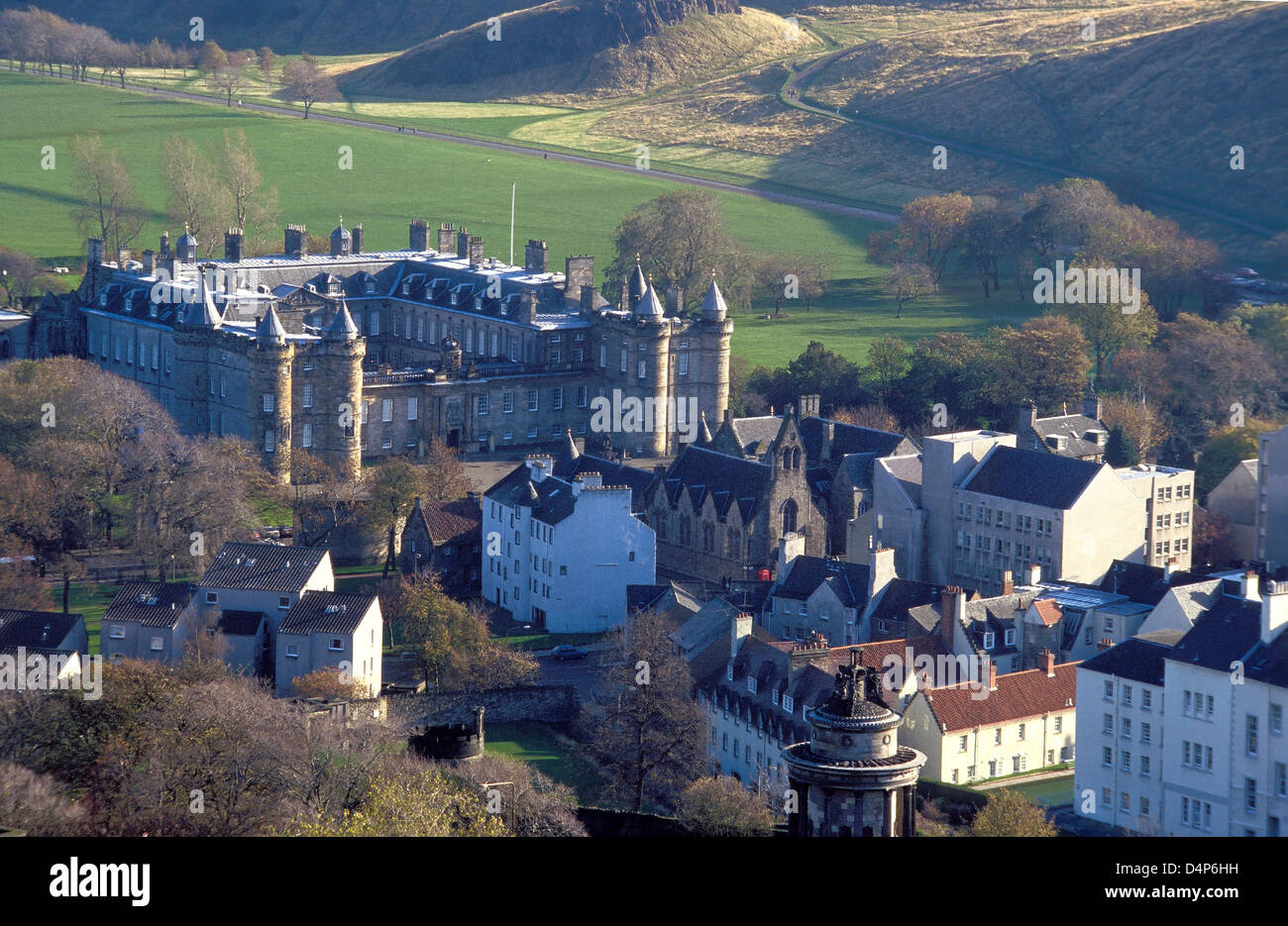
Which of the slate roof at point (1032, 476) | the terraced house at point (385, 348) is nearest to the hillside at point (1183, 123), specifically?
the terraced house at point (385, 348)

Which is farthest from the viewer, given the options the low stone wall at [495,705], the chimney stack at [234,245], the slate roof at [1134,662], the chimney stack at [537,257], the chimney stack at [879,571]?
the chimney stack at [537,257]

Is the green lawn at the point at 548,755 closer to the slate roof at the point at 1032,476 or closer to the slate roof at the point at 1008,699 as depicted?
the slate roof at the point at 1008,699

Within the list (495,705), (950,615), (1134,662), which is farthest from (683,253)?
(1134,662)

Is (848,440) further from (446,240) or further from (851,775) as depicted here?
(851,775)

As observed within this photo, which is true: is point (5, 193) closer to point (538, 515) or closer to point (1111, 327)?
point (1111, 327)

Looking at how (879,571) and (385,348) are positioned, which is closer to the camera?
(879,571)
